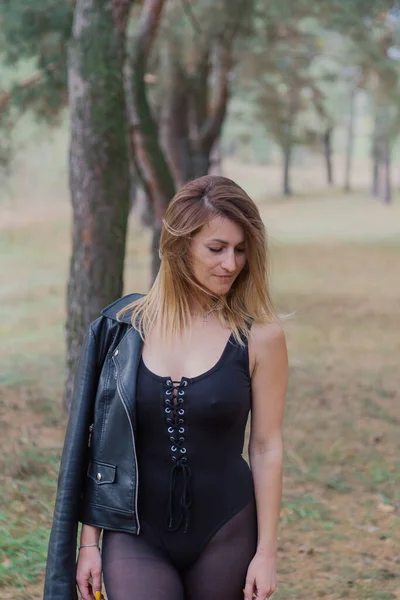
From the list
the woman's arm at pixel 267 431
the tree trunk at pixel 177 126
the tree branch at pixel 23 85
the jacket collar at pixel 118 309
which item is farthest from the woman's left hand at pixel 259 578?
the tree trunk at pixel 177 126

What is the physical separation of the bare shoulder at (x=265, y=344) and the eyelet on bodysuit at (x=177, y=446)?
24cm

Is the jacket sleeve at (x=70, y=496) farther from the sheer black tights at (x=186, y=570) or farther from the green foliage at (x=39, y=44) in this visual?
the green foliage at (x=39, y=44)

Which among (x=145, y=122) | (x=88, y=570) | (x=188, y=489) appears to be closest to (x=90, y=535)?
(x=88, y=570)

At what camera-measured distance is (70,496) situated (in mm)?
2625

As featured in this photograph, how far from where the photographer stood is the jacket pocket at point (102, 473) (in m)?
2.60

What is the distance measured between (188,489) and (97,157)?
4549 millimetres

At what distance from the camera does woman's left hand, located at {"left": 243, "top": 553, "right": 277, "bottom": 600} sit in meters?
2.64

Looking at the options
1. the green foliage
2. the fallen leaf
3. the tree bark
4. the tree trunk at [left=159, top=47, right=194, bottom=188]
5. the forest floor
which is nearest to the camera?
the forest floor

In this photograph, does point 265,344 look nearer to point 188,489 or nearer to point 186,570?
point 188,489

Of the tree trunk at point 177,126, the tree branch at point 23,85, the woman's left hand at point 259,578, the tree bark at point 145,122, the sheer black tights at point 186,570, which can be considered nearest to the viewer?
the sheer black tights at point 186,570

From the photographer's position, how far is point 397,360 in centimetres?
1120

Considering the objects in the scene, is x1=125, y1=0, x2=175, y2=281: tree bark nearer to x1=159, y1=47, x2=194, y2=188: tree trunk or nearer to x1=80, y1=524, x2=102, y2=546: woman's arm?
x1=80, y1=524, x2=102, y2=546: woman's arm

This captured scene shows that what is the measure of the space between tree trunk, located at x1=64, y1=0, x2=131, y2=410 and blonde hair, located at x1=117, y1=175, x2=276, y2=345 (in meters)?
4.14

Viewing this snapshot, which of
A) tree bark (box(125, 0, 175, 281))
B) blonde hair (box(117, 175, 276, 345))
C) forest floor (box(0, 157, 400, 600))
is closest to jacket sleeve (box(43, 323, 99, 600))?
blonde hair (box(117, 175, 276, 345))
